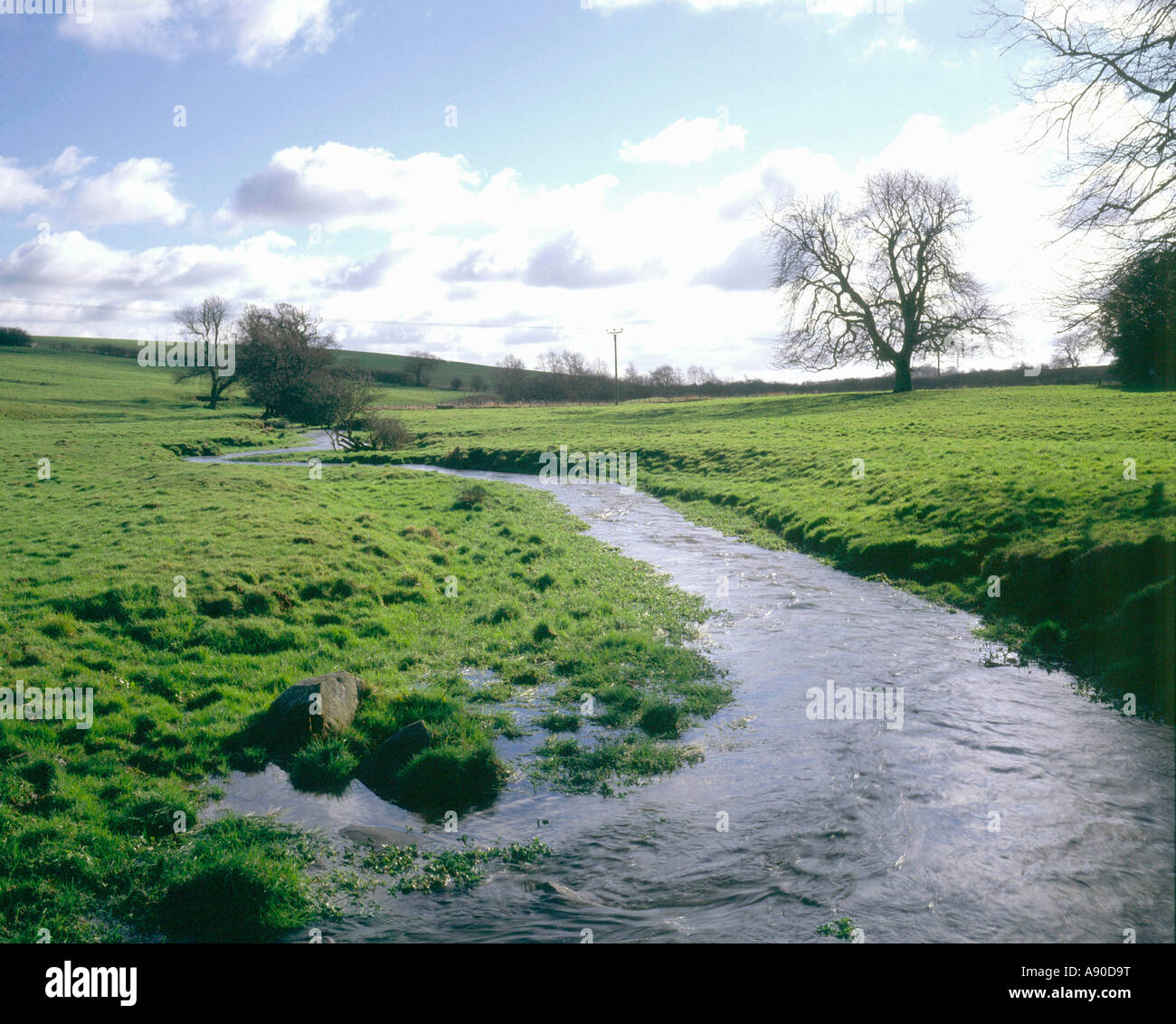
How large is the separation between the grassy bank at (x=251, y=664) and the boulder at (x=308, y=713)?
27 cm

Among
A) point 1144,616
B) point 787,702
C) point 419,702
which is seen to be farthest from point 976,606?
point 419,702

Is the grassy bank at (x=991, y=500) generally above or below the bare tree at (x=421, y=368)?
below

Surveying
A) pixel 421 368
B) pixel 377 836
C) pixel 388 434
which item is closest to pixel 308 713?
pixel 377 836

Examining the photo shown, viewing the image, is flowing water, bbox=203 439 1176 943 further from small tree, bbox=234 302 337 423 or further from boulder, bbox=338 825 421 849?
small tree, bbox=234 302 337 423

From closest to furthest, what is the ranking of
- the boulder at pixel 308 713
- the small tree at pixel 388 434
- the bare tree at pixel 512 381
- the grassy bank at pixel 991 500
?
the boulder at pixel 308 713, the grassy bank at pixel 991 500, the small tree at pixel 388 434, the bare tree at pixel 512 381

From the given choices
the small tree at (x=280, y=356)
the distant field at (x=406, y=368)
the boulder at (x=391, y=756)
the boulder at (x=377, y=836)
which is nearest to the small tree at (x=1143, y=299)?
the boulder at (x=391, y=756)

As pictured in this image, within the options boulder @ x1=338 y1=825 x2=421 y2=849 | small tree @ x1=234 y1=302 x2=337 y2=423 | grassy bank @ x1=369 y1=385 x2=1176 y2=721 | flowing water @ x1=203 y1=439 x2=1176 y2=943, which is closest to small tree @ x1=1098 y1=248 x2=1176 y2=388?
grassy bank @ x1=369 y1=385 x2=1176 y2=721

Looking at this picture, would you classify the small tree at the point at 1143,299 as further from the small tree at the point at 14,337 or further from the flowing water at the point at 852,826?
the small tree at the point at 14,337

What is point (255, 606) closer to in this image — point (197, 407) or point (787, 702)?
point (787, 702)

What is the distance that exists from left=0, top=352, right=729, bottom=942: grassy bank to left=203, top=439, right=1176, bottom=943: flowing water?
653 millimetres

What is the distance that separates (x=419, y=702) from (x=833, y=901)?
5.88m

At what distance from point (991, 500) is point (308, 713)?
16453 mm

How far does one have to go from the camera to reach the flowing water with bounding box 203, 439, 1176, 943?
19.7ft

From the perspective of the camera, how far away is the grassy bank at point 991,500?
39.1ft
